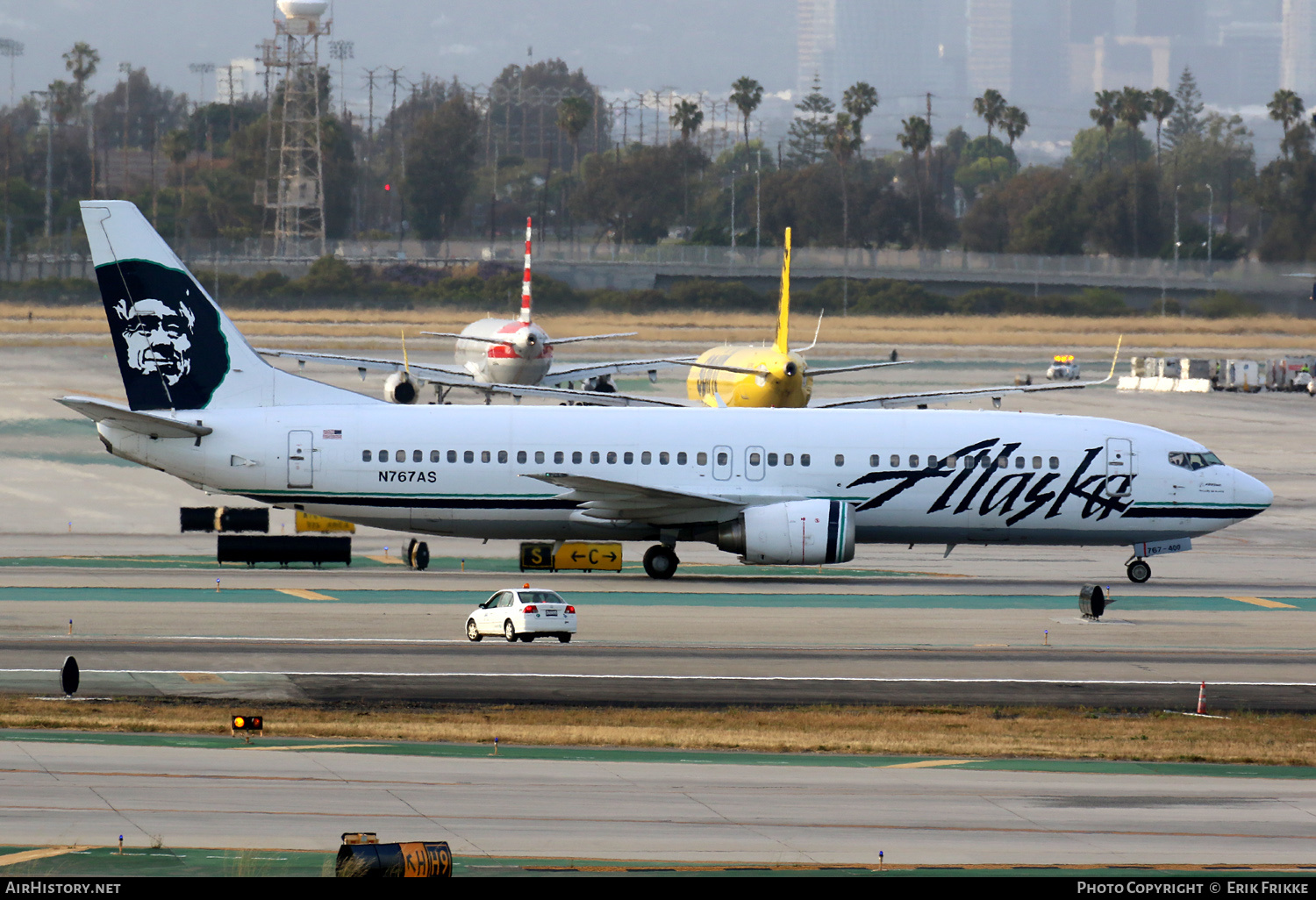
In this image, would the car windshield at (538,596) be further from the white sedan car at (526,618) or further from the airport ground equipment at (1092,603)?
the airport ground equipment at (1092,603)

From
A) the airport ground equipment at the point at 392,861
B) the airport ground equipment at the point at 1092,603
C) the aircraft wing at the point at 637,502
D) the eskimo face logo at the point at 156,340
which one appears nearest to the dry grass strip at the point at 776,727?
the airport ground equipment at the point at 1092,603

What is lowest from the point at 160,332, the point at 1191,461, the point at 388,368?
the point at 1191,461

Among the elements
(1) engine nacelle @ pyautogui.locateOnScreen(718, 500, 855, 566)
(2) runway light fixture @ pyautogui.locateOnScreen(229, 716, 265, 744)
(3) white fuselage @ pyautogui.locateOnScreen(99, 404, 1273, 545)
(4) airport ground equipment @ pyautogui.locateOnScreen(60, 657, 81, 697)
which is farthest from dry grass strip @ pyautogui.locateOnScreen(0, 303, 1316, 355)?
(2) runway light fixture @ pyautogui.locateOnScreen(229, 716, 265, 744)

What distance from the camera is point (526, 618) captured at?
35.0 metres

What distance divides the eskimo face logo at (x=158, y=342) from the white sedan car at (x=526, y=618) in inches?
526

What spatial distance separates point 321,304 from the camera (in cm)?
17962

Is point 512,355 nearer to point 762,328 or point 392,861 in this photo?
point 392,861

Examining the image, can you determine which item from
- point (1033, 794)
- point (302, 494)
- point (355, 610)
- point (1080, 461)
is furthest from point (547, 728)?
point (1080, 461)

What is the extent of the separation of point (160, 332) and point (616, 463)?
42.1 ft

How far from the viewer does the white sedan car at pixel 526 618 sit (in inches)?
1382

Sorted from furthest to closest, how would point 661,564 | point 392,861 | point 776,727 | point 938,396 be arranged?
point 938,396 < point 661,564 < point 776,727 < point 392,861

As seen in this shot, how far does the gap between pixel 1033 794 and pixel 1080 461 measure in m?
22.7

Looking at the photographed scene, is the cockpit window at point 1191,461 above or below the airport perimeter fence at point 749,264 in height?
below

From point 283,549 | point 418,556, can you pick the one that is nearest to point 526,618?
point 418,556
